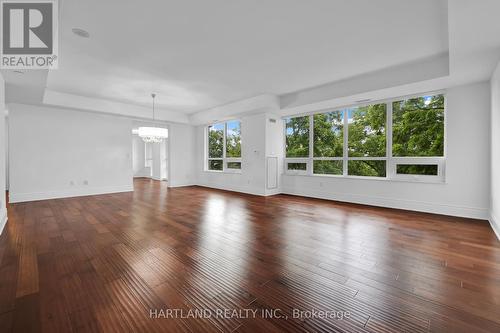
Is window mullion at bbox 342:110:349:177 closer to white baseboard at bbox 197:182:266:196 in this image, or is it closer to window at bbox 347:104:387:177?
window at bbox 347:104:387:177

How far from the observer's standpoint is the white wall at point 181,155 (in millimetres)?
8375

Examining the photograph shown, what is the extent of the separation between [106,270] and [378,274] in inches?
100

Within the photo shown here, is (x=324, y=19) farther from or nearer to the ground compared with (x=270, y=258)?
farther from the ground

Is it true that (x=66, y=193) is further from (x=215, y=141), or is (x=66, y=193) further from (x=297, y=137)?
(x=297, y=137)

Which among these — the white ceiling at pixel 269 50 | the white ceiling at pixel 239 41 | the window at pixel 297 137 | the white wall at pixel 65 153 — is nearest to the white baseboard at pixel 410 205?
the window at pixel 297 137

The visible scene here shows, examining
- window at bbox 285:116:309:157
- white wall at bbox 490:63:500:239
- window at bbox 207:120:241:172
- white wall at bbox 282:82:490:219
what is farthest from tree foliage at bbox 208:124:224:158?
white wall at bbox 490:63:500:239

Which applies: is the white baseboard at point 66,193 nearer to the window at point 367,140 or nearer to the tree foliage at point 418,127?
the window at point 367,140

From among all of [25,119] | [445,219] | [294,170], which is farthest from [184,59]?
[445,219]

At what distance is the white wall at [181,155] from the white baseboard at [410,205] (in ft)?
16.7

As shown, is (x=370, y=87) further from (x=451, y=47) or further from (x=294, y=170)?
(x=294, y=170)

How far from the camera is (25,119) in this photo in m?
5.50

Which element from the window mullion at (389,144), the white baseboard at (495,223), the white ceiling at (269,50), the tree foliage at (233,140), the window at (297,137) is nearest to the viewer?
the white ceiling at (269,50)

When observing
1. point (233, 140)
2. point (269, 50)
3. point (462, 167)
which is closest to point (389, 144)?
point (462, 167)

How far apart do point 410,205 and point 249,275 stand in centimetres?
420
